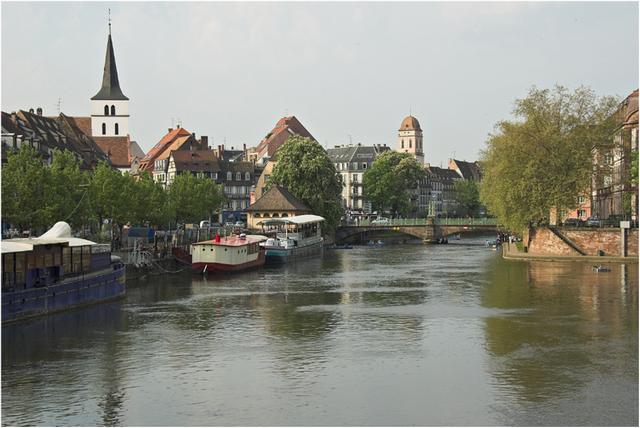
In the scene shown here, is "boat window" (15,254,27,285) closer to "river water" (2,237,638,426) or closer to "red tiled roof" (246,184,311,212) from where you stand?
"river water" (2,237,638,426)

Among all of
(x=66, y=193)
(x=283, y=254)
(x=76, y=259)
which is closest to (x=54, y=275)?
(x=76, y=259)

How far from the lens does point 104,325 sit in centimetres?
4238

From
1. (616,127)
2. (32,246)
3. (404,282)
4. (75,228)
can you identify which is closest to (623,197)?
(616,127)

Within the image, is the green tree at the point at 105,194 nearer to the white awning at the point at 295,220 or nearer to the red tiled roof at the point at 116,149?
the white awning at the point at 295,220

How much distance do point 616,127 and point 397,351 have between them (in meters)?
50.3

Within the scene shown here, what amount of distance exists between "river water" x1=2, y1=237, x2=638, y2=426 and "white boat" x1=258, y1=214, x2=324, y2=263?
27.6 meters

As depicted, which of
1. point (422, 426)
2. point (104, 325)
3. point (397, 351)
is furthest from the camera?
point (104, 325)

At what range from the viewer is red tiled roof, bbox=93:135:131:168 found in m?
153

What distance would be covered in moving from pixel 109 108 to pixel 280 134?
27643 millimetres

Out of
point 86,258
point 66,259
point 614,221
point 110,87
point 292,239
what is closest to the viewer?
point 66,259

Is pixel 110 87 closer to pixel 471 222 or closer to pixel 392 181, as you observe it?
pixel 392 181

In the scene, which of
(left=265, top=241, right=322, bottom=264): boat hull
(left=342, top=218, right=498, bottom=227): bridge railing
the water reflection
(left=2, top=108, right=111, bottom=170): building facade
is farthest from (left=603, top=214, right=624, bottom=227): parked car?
(left=2, top=108, right=111, bottom=170): building facade

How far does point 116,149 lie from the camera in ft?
507

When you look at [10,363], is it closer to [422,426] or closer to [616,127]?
[422,426]
